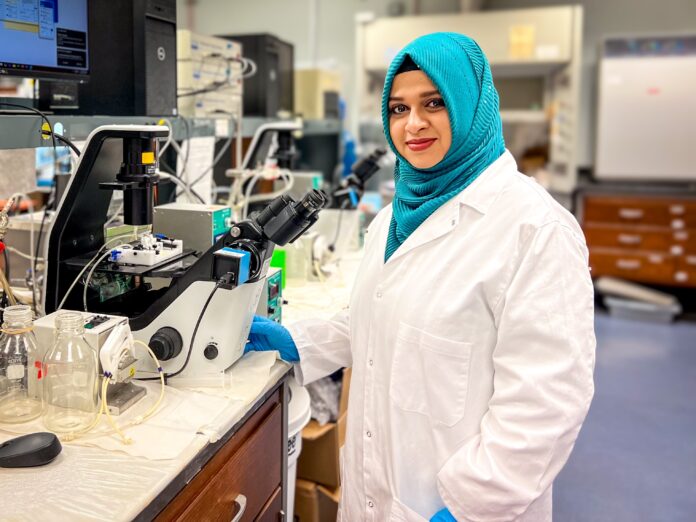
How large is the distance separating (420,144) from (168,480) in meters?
0.73

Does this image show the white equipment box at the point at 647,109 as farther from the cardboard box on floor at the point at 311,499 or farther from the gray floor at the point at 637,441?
the cardboard box on floor at the point at 311,499

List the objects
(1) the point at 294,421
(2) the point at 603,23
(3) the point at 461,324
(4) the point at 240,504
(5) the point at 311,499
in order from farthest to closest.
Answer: (2) the point at 603,23 < (5) the point at 311,499 < (1) the point at 294,421 < (4) the point at 240,504 < (3) the point at 461,324

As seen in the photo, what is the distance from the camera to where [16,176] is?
6.05 ft

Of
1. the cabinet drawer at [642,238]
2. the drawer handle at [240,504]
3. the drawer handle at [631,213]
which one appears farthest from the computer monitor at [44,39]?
the drawer handle at [631,213]

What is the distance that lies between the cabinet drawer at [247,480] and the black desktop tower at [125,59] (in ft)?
3.12

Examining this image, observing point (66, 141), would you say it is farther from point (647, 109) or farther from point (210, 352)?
point (647, 109)

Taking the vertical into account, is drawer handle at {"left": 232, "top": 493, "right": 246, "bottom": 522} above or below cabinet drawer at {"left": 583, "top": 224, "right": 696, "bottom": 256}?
below

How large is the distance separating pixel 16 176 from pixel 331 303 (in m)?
1.01

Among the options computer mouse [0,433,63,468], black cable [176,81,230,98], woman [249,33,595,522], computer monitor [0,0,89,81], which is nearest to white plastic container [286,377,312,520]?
woman [249,33,595,522]

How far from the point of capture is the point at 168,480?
95 centimetres

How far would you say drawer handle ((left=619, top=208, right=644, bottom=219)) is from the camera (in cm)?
462

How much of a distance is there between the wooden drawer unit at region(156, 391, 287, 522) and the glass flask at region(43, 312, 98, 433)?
23 centimetres

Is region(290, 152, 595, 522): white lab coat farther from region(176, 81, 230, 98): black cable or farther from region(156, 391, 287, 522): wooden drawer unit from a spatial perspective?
region(176, 81, 230, 98): black cable

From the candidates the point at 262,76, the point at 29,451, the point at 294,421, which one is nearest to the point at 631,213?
the point at 262,76
